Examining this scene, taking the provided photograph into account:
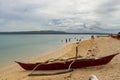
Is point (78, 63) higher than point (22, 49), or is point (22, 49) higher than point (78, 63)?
point (78, 63)

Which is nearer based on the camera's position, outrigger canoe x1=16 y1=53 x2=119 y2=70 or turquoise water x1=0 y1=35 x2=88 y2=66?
outrigger canoe x1=16 y1=53 x2=119 y2=70

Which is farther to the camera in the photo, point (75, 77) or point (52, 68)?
point (52, 68)

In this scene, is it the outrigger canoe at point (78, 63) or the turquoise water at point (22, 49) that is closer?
the outrigger canoe at point (78, 63)

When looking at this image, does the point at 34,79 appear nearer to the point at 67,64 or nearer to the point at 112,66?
the point at 67,64

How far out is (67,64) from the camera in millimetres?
14414

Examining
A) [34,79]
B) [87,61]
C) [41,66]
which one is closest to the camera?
[34,79]

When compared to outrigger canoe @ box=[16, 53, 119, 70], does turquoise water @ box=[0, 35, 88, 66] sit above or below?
below

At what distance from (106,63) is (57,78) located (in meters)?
3.42

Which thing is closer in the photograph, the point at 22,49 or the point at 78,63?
the point at 78,63

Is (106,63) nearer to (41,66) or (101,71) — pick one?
(101,71)

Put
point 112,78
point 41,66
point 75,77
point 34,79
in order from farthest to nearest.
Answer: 1. point 41,66
2. point 34,79
3. point 75,77
4. point 112,78

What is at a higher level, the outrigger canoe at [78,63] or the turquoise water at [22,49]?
the outrigger canoe at [78,63]

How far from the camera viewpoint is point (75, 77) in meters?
12.2

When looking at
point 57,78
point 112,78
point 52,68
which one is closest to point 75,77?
point 57,78
